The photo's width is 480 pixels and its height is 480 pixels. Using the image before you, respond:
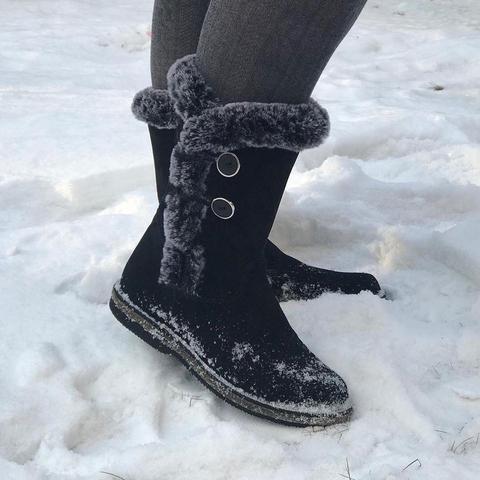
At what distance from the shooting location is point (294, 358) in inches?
34.9

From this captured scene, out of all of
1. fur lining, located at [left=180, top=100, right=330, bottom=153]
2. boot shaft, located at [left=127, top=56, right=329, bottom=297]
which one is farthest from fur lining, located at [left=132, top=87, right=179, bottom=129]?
fur lining, located at [left=180, top=100, right=330, bottom=153]

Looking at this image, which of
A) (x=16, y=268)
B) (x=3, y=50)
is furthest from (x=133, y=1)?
(x=16, y=268)

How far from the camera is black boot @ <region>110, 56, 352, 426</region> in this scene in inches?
31.5

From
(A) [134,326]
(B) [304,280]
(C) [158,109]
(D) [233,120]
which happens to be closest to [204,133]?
(D) [233,120]

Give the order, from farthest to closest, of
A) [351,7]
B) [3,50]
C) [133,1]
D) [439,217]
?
[133,1], [3,50], [439,217], [351,7]

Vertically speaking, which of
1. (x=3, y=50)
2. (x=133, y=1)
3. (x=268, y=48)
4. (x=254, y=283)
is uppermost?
(x=268, y=48)

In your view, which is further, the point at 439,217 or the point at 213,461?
the point at 439,217

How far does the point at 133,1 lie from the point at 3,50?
1747 millimetres

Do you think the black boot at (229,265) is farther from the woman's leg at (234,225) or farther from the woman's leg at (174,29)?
the woman's leg at (174,29)

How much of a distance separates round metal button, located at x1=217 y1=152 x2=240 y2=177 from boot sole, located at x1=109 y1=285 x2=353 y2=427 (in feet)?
0.79

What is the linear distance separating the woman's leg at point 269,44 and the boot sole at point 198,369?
331mm

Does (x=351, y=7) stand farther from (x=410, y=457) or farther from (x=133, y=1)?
(x=133, y=1)

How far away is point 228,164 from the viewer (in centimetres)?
82

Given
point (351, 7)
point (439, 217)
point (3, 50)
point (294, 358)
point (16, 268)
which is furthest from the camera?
point (3, 50)
